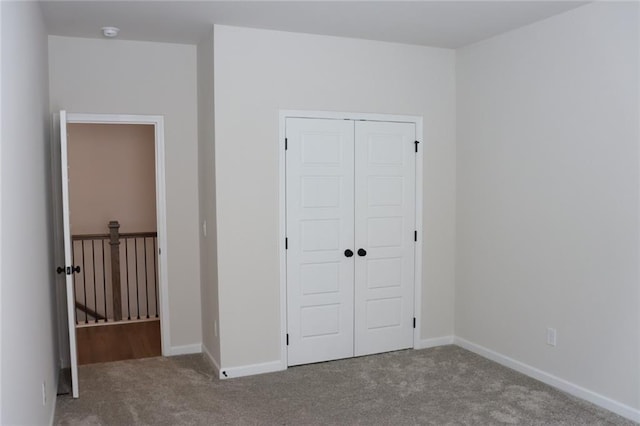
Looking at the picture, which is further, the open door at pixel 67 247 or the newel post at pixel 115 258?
the newel post at pixel 115 258

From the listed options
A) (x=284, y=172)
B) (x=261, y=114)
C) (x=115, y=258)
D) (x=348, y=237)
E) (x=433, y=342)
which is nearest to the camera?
(x=261, y=114)

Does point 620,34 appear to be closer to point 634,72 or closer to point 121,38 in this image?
point 634,72

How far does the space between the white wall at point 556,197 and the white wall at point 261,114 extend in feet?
2.87

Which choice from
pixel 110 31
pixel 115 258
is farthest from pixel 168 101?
pixel 115 258

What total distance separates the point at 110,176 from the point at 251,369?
3.85m

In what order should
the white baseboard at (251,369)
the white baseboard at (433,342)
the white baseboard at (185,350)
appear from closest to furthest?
the white baseboard at (251,369) → the white baseboard at (185,350) → the white baseboard at (433,342)

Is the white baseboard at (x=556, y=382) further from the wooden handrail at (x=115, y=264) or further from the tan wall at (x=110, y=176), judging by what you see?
the tan wall at (x=110, y=176)

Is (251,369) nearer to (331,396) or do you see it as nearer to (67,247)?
(331,396)

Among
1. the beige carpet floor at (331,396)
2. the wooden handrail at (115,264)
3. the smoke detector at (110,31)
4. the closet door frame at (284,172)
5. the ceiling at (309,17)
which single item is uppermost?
the ceiling at (309,17)

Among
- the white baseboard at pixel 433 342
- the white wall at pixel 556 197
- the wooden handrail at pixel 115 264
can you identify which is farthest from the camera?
the wooden handrail at pixel 115 264

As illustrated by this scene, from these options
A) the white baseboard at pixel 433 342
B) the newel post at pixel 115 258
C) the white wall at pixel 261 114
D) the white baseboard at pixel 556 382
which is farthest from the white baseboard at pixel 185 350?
the white baseboard at pixel 556 382

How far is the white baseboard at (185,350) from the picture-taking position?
16.2 feet

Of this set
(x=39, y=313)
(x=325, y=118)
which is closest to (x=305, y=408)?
(x=39, y=313)

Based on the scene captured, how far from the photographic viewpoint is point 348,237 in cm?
473
